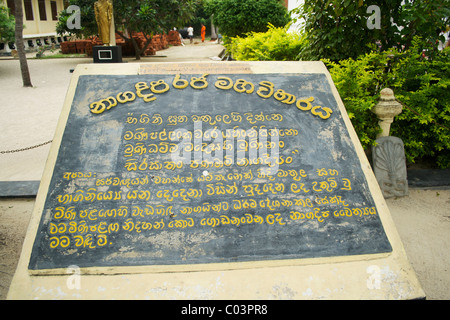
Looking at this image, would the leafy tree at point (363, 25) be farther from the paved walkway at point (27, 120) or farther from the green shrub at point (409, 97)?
the paved walkway at point (27, 120)

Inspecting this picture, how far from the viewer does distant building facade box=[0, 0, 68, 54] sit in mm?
19194

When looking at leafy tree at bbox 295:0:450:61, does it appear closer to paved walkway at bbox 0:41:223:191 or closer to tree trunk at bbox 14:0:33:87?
paved walkway at bbox 0:41:223:191

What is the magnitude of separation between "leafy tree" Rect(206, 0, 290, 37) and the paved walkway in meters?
5.41

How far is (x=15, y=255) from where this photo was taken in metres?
2.77

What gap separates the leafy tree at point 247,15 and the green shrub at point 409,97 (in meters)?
7.56

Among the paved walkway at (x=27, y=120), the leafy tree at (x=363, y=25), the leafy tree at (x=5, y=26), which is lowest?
the paved walkway at (x=27, y=120)

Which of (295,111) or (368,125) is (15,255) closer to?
(295,111)

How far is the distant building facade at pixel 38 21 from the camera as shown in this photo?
19.2 m
